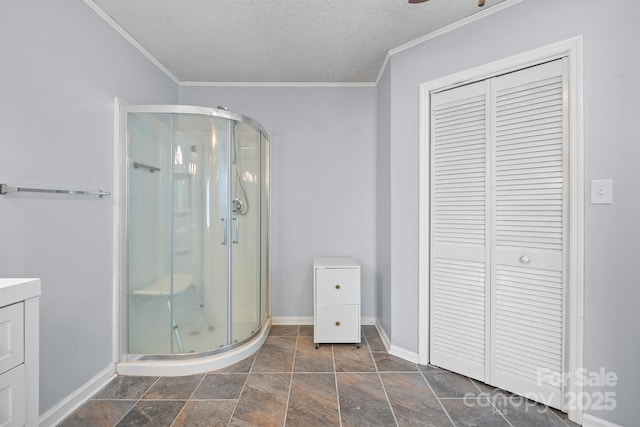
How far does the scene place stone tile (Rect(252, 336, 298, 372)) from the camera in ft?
6.80

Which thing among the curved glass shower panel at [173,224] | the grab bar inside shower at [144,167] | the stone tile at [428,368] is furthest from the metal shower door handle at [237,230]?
the stone tile at [428,368]

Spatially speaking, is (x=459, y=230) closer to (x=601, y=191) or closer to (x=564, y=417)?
(x=601, y=191)

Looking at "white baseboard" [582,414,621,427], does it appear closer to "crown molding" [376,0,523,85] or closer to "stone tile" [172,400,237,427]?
"stone tile" [172,400,237,427]

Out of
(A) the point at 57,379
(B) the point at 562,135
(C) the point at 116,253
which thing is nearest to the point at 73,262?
(C) the point at 116,253

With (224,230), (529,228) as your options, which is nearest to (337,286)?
(224,230)

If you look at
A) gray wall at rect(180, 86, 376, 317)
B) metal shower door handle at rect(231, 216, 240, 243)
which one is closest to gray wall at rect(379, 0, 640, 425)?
gray wall at rect(180, 86, 376, 317)

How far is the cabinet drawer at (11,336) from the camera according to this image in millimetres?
789

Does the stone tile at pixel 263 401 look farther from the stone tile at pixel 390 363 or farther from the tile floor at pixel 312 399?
the stone tile at pixel 390 363

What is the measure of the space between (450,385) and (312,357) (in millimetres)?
948

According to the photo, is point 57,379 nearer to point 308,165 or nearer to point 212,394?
point 212,394

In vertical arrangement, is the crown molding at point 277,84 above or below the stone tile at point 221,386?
above

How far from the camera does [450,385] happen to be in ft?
6.10

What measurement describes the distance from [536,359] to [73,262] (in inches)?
105

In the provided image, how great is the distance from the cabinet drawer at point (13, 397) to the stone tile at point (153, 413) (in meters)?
0.84
